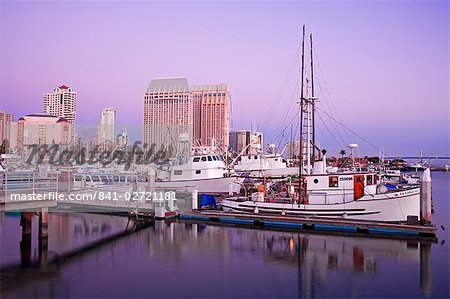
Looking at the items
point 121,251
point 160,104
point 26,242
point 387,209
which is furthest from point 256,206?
point 160,104

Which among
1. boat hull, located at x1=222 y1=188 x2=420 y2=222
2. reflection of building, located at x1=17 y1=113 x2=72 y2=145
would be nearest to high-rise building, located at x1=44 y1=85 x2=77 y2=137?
reflection of building, located at x1=17 y1=113 x2=72 y2=145

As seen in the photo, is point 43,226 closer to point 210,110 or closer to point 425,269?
point 425,269

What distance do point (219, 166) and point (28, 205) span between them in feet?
88.5

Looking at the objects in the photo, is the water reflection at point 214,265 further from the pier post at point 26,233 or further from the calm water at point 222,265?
the pier post at point 26,233

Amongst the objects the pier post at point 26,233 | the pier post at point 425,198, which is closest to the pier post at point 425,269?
→ the pier post at point 425,198

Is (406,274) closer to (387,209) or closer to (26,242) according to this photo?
(387,209)

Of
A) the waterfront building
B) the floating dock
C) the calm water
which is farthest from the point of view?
the waterfront building

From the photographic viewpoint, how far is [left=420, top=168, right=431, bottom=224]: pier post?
950 inches

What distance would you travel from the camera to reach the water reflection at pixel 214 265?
15930 mm

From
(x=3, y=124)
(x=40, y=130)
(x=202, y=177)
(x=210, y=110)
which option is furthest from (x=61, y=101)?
(x=202, y=177)

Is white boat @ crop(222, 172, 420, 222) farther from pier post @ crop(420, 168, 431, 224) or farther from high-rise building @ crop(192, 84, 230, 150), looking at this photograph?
high-rise building @ crop(192, 84, 230, 150)

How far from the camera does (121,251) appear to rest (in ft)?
71.5

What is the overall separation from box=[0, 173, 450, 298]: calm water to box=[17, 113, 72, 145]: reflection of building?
288ft

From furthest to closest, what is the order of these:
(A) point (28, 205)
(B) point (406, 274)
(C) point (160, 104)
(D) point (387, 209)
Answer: (C) point (160, 104)
(D) point (387, 209)
(A) point (28, 205)
(B) point (406, 274)
